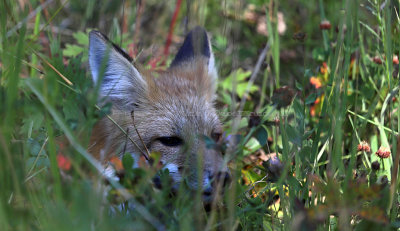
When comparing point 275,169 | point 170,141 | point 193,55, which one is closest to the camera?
point 275,169

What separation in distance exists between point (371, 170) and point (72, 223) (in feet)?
5.80

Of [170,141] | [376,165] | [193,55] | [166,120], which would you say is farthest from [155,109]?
[376,165]

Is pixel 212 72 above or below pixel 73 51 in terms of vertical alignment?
below

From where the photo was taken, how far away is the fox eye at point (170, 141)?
9.36 ft

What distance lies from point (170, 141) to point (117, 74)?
588 mm

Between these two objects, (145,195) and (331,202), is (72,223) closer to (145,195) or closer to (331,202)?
(145,195)

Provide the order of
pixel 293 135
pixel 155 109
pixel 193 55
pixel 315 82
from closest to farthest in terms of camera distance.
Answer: pixel 293 135 < pixel 155 109 < pixel 315 82 < pixel 193 55

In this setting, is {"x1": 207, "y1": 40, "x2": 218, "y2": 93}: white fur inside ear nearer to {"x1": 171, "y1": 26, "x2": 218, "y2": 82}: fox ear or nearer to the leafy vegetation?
{"x1": 171, "y1": 26, "x2": 218, "y2": 82}: fox ear

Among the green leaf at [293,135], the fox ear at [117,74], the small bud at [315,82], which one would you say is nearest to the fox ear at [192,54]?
the fox ear at [117,74]

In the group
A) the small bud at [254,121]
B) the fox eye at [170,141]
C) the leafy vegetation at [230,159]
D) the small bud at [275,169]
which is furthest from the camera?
the fox eye at [170,141]

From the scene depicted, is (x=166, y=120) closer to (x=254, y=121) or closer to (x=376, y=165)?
(x=254, y=121)

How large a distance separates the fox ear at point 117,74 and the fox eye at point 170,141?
385mm

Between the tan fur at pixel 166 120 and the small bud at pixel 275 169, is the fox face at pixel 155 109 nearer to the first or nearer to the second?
the tan fur at pixel 166 120

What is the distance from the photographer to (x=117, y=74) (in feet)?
9.67
